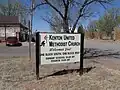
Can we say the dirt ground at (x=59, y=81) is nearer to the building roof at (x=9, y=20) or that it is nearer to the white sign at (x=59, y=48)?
the white sign at (x=59, y=48)

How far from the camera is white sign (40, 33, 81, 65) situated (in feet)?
28.1

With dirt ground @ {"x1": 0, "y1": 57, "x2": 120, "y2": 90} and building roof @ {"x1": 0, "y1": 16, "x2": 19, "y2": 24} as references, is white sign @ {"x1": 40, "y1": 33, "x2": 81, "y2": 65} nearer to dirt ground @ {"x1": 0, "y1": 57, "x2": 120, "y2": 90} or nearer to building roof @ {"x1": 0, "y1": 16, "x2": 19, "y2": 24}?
dirt ground @ {"x1": 0, "y1": 57, "x2": 120, "y2": 90}

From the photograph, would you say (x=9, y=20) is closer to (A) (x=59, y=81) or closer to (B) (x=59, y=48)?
(B) (x=59, y=48)

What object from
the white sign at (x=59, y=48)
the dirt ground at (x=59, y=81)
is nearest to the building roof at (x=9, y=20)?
the dirt ground at (x=59, y=81)

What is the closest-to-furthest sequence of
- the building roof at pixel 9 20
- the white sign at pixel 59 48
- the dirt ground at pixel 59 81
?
the dirt ground at pixel 59 81 < the white sign at pixel 59 48 < the building roof at pixel 9 20

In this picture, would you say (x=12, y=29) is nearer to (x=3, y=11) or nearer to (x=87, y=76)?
(x=3, y=11)

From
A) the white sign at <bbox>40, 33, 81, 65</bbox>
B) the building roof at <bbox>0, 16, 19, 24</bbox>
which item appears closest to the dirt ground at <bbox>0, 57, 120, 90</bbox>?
the white sign at <bbox>40, 33, 81, 65</bbox>

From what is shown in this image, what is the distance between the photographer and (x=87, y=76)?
871 cm

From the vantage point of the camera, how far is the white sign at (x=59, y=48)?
337 inches

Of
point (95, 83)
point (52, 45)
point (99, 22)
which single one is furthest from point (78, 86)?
point (99, 22)

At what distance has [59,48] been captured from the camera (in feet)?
29.1

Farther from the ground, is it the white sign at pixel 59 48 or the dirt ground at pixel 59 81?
the white sign at pixel 59 48

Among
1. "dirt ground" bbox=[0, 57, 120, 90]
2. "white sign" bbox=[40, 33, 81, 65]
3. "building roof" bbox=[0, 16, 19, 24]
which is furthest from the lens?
"building roof" bbox=[0, 16, 19, 24]

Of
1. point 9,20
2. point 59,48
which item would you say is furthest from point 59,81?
point 9,20
